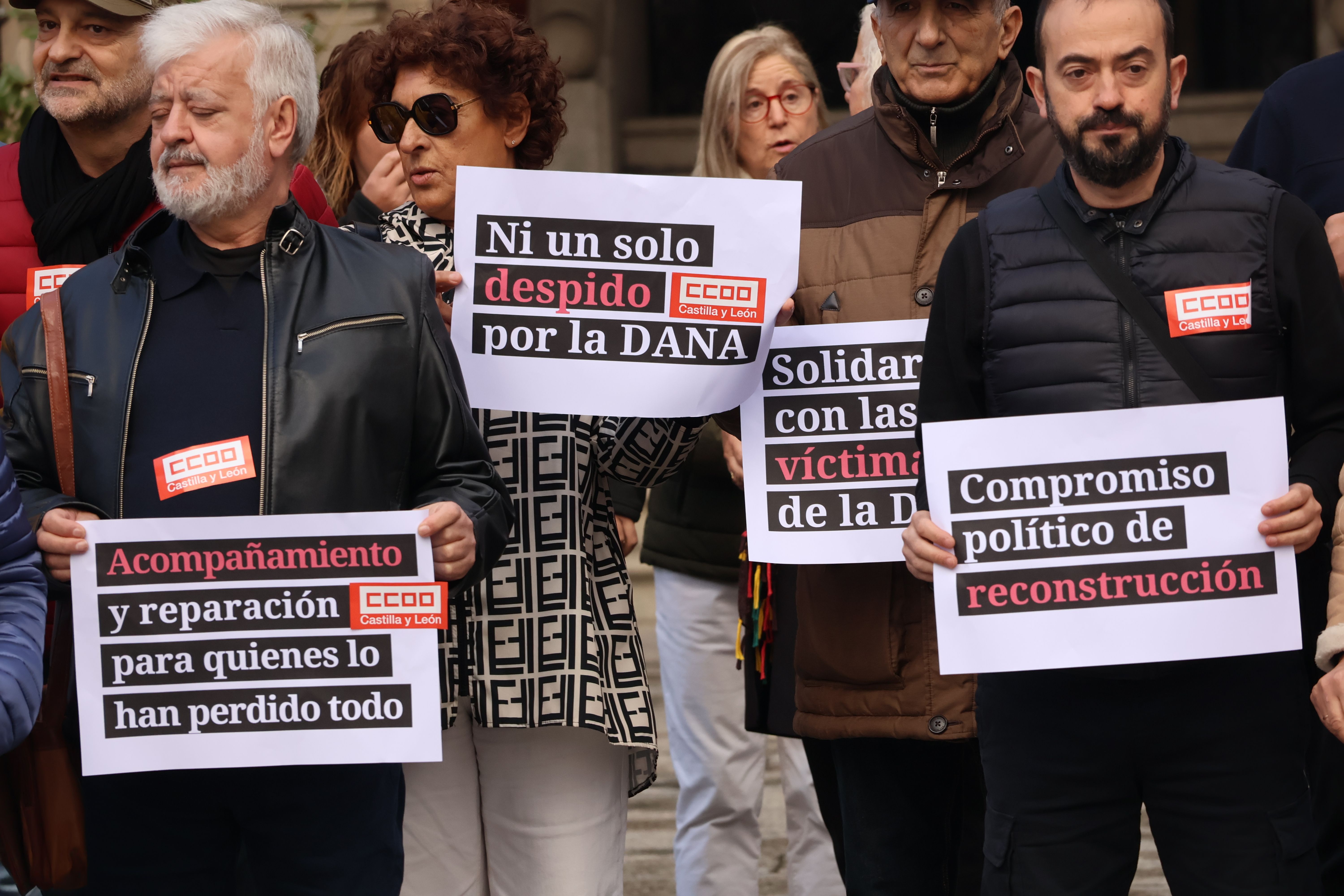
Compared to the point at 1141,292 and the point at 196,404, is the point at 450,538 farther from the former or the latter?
the point at 1141,292

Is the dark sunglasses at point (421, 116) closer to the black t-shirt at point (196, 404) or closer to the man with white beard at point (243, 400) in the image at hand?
the man with white beard at point (243, 400)

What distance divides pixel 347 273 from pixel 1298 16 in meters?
9.53

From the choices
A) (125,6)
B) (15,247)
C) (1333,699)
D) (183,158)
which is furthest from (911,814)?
(125,6)

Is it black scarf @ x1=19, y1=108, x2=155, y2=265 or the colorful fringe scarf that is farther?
the colorful fringe scarf

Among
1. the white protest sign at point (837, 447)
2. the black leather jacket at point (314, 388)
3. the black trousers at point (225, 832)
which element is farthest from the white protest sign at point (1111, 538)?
the black trousers at point (225, 832)

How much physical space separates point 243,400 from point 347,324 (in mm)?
228

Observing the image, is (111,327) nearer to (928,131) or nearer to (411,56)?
(411,56)

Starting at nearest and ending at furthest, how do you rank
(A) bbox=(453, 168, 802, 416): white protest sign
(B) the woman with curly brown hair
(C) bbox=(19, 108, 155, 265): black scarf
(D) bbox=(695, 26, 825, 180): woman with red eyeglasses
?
(A) bbox=(453, 168, 802, 416): white protest sign < (C) bbox=(19, 108, 155, 265): black scarf < (B) the woman with curly brown hair < (D) bbox=(695, 26, 825, 180): woman with red eyeglasses

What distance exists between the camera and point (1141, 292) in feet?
9.37

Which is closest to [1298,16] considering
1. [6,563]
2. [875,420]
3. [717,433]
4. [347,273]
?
[717,433]

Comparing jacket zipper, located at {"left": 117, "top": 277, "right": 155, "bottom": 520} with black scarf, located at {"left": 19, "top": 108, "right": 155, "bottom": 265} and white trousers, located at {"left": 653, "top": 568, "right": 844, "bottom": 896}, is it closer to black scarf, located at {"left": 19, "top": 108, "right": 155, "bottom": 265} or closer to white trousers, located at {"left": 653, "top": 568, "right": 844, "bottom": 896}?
black scarf, located at {"left": 19, "top": 108, "right": 155, "bottom": 265}

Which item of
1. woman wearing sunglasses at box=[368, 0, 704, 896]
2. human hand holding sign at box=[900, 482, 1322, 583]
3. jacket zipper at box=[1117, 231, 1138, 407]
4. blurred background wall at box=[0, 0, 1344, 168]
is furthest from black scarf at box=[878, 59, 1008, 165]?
blurred background wall at box=[0, 0, 1344, 168]

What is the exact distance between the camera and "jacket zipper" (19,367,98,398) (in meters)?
2.83

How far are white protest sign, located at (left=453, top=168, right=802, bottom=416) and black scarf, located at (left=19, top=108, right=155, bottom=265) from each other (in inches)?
33.6
